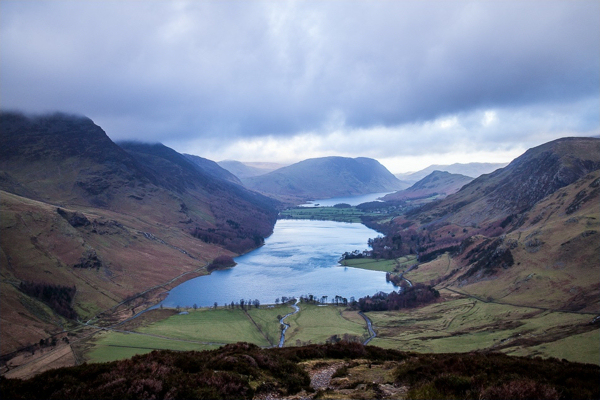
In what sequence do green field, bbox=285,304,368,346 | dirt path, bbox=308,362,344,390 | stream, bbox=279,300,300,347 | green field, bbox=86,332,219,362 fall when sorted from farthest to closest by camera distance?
stream, bbox=279,300,300,347 → green field, bbox=285,304,368,346 → green field, bbox=86,332,219,362 → dirt path, bbox=308,362,344,390

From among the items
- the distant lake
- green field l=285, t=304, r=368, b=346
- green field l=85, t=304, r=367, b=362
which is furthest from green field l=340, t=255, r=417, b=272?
green field l=85, t=304, r=367, b=362

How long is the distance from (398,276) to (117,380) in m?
159

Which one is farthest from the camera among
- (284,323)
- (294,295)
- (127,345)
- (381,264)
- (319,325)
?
(381,264)

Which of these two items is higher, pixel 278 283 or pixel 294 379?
pixel 294 379

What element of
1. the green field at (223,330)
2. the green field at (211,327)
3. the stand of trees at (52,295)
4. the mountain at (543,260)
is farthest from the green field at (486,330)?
the stand of trees at (52,295)

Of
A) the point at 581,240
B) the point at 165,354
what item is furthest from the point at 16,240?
the point at 581,240

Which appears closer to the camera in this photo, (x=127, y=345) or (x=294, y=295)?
(x=127, y=345)

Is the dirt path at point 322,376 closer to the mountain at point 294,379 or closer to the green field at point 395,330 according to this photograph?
the mountain at point 294,379

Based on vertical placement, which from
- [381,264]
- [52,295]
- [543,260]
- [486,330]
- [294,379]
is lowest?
[381,264]

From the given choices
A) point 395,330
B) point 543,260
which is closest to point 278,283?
point 395,330

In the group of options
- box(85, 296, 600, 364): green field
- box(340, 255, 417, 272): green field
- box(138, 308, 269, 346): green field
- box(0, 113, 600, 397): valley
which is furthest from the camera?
box(340, 255, 417, 272): green field

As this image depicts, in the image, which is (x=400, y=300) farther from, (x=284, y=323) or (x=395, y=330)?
(x=284, y=323)

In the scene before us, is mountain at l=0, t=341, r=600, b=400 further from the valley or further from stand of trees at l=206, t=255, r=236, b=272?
stand of trees at l=206, t=255, r=236, b=272

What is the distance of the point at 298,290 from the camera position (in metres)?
147
